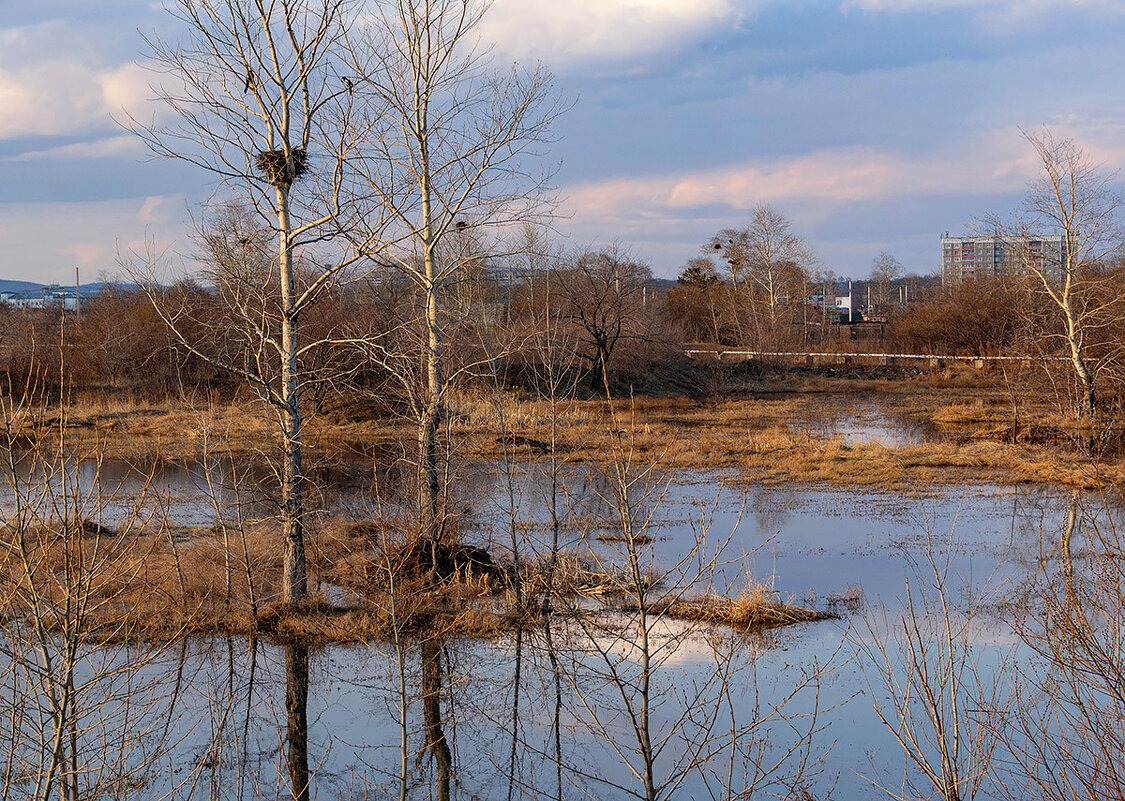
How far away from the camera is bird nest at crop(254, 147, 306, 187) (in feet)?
37.0

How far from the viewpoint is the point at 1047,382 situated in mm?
35031

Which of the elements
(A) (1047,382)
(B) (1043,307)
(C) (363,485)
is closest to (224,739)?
(C) (363,485)

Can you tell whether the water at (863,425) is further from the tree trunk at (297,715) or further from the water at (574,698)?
the tree trunk at (297,715)

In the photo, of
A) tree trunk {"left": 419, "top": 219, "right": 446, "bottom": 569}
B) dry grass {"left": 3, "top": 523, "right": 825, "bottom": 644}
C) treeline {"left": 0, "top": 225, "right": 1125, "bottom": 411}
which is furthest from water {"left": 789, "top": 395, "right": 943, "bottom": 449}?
tree trunk {"left": 419, "top": 219, "right": 446, "bottom": 569}

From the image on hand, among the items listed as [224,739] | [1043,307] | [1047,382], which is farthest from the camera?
[1047,382]

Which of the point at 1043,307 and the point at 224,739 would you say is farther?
the point at 1043,307

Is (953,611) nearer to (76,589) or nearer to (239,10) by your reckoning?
(76,589)

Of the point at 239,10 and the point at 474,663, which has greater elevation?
the point at 239,10

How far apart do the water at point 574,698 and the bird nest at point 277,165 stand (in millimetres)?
3951

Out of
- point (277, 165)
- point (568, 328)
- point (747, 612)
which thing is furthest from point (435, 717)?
point (568, 328)

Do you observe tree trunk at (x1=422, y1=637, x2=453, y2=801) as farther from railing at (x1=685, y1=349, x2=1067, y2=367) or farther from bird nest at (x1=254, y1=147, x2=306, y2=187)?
railing at (x1=685, y1=349, x2=1067, y2=367)

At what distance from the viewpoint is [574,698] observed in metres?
10.4

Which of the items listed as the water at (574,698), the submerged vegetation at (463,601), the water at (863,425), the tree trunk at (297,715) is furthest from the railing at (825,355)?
the tree trunk at (297,715)

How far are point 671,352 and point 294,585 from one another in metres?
34.7
